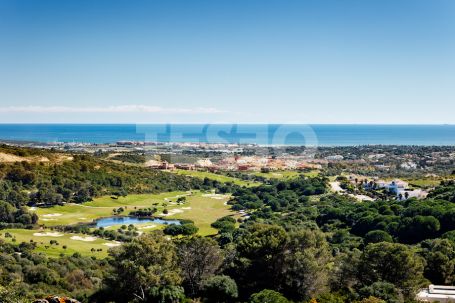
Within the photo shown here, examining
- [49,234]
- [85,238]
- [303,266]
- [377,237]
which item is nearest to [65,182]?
[49,234]

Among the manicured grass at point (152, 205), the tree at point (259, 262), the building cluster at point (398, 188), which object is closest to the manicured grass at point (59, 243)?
the manicured grass at point (152, 205)

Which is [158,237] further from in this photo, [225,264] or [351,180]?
[351,180]

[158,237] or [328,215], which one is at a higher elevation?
[158,237]

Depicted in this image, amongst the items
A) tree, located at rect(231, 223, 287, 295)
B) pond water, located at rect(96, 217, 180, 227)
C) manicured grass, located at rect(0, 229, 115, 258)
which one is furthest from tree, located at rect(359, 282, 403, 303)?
pond water, located at rect(96, 217, 180, 227)

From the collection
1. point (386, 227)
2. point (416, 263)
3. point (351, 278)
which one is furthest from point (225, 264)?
point (386, 227)

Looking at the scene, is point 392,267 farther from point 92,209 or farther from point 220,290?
point 92,209

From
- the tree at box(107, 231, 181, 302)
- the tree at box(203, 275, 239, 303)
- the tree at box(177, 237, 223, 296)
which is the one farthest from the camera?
the tree at box(177, 237, 223, 296)

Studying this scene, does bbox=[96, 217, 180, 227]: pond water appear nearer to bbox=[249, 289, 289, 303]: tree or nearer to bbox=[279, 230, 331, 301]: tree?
bbox=[279, 230, 331, 301]: tree
